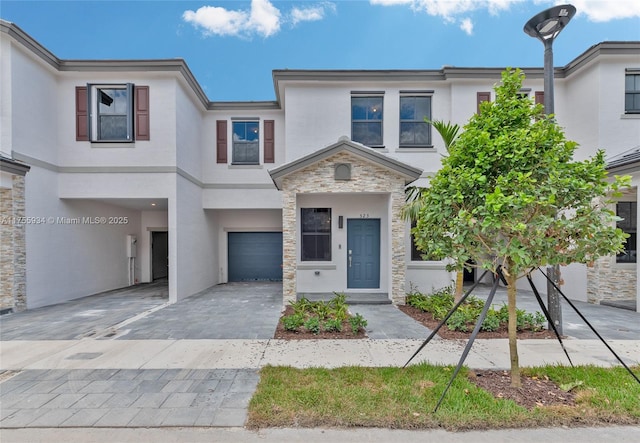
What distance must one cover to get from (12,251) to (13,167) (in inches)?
89.4

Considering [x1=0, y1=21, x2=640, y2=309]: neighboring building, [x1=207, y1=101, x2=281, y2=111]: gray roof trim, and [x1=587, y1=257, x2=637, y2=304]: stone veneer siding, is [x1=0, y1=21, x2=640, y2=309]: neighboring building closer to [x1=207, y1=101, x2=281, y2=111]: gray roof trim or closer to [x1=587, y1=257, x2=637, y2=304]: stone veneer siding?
[x1=207, y1=101, x2=281, y2=111]: gray roof trim

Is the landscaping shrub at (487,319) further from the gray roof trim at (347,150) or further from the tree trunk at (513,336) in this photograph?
the gray roof trim at (347,150)

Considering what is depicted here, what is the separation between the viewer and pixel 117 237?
37.2 ft

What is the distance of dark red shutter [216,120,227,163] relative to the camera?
1154cm

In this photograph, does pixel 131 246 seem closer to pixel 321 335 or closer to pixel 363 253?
pixel 363 253

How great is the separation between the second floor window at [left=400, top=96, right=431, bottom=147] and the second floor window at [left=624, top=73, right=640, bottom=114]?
20.5 ft

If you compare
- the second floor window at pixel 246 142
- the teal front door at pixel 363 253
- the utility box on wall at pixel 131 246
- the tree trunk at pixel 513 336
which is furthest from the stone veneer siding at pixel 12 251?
the tree trunk at pixel 513 336

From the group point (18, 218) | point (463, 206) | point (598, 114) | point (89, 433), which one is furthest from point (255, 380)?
point (598, 114)

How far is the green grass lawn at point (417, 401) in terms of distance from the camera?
9.72 ft

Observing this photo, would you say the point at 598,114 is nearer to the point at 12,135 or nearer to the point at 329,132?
the point at 329,132

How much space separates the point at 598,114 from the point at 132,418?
14081 millimetres

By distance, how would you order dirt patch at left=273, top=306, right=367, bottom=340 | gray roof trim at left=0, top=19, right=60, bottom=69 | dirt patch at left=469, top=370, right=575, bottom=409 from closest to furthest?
dirt patch at left=469, top=370, right=575, bottom=409
dirt patch at left=273, top=306, right=367, bottom=340
gray roof trim at left=0, top=19, right=60, bottom=69

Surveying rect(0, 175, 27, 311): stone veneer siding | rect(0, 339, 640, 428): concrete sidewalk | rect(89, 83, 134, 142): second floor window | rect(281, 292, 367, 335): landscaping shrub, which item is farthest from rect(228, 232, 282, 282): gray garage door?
rect(0, 339, 640, 428): concrete sidewalk

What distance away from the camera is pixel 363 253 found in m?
9.06
